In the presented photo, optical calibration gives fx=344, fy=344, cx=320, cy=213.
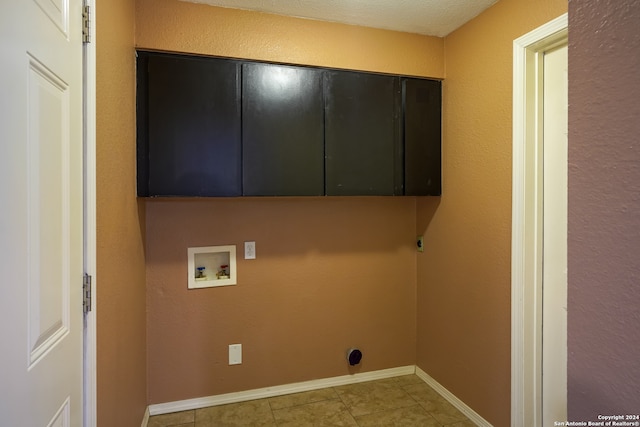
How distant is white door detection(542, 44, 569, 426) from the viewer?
5.62 ft

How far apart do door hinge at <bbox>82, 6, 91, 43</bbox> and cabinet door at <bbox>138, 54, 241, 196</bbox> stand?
2.55 ft

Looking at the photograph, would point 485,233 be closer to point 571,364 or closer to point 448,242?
point 448,242

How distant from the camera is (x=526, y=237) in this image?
5.91ft

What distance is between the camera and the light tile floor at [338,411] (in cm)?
212

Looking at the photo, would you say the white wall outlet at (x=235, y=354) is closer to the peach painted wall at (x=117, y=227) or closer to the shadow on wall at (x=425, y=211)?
the peach painted wall at (x=117, y=227)

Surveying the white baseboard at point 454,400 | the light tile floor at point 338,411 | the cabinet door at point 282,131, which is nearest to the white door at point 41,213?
the cabinet door at point 282,131

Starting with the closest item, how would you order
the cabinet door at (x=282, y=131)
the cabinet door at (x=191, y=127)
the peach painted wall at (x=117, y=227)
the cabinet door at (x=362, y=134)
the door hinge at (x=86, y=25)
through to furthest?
the door hinge at (x=86, y=25)
the peach painted wall at (x=117, y=227)
the cabinet door at (x=191, y=127)
the cabinet door at (x=282, y=131)
the cabinet door at (x=362, y=134)

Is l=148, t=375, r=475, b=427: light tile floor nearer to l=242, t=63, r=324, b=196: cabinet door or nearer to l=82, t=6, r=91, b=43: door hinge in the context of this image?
l=242, t=63, r=324, b=196: cabinet door

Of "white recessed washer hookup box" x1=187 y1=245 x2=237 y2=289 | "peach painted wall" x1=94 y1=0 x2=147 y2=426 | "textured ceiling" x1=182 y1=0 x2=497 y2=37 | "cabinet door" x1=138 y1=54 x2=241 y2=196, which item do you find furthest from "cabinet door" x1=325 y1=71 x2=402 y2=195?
"peach painted wall" x1=94 y1=0 x2=147 y2=426

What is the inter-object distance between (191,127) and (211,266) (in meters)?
0.95

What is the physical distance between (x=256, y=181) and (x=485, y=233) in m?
1.40

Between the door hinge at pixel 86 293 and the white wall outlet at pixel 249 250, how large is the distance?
49.6 inches

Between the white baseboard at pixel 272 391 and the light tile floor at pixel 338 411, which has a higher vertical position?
the white baseboard at pixel 272 391

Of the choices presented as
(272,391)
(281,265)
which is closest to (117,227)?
(281,265)
